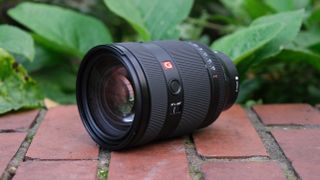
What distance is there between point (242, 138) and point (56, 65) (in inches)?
32.8

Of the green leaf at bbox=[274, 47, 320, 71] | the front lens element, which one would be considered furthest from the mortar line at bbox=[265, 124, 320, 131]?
the front lens element

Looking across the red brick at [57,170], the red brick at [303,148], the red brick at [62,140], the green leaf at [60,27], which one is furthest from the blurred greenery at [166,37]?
the red brick at [57,170]

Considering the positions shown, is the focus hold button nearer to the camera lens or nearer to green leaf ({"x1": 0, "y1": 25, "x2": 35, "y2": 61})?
the camera lens

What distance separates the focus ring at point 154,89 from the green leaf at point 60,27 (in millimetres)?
673

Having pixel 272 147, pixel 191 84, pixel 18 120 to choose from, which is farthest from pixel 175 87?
pixel 18 120

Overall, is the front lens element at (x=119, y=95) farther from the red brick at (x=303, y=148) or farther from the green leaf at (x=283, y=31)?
the green leaf at (x=283, y=31)

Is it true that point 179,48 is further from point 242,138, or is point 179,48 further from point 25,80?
point 25,80

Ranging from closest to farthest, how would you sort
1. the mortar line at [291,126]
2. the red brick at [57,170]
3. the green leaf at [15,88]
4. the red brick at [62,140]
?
the red brick at [57,170]
the red brick at [62,140]
the mortar line at [291,126]
the green leaf at [15,88]

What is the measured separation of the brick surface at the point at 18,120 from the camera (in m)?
1.33

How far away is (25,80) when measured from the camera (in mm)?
1512

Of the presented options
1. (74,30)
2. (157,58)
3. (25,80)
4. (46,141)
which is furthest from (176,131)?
(74,30)

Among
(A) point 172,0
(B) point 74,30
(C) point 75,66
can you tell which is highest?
(A) point 172,0

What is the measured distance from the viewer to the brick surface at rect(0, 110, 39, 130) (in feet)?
4.36

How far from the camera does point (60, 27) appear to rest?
173 cm
